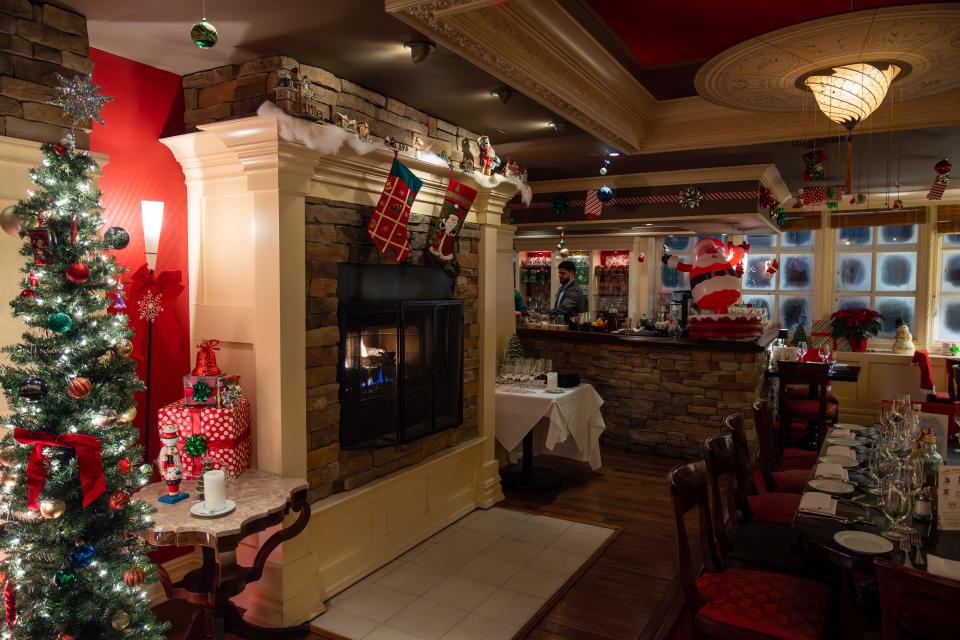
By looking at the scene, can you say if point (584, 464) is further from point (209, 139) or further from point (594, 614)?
point (209, 139)

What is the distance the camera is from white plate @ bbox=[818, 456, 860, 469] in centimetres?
317

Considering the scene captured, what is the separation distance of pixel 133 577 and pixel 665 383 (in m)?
4.91

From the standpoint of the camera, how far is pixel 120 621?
2.05 metres

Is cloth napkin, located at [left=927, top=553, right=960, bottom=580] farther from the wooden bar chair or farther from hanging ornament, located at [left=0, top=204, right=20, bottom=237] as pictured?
hanging ornament, located at [left=0, top=204, right=20, bottom=237]

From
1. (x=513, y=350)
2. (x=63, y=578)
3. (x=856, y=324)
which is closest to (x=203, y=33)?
(x=63, y=578)

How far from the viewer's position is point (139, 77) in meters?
3.11

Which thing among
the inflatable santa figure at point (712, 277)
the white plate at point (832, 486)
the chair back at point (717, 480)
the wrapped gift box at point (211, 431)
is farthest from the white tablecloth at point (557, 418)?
the wrapped gift box at point (211, 431)

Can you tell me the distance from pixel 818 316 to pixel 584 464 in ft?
13.9

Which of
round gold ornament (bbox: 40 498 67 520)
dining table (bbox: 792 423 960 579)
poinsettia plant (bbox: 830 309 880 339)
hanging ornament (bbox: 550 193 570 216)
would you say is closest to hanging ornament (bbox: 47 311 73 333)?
round gold ornament (bbox: 40 498 67 520)

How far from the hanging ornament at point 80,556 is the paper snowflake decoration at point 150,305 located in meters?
1.28

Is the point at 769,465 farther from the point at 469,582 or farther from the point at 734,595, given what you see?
the point at 469,582

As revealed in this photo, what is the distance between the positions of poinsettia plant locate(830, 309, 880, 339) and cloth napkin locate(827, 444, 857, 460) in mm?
4695

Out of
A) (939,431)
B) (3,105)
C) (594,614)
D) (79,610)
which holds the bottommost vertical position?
(594,614)

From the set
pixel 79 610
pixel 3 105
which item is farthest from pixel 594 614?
pixel 3 105
